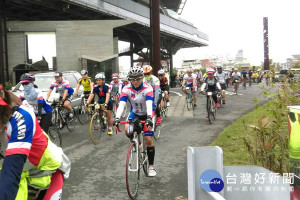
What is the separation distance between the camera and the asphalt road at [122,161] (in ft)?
17.7

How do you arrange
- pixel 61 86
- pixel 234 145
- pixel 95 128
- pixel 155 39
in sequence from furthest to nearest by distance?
1. pixel 155 39
2. pixel 61 86
3. pixel 95 128
4. pixel 234 145

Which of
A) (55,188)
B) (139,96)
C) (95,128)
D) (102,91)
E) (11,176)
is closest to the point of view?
(11,176)

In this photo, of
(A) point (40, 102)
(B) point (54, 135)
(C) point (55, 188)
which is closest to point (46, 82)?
(B) point (54, 135)

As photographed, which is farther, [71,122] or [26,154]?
[71,122]

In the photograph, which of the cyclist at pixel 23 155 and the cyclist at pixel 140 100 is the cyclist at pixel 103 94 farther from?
the cyclist at pixel 23 155

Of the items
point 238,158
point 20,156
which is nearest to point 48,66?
point 238,158

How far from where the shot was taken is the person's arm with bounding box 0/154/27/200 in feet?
6.40

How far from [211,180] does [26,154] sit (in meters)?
1.25

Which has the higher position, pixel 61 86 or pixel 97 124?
pixel 61 86

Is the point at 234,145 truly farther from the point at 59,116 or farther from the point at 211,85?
the point at 59,116

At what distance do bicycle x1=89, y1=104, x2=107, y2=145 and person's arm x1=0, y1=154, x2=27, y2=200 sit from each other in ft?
24.2

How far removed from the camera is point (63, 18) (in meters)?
39.8

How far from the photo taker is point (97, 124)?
978cm

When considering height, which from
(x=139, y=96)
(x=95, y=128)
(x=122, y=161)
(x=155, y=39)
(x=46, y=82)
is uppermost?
(x=155, y=39)
